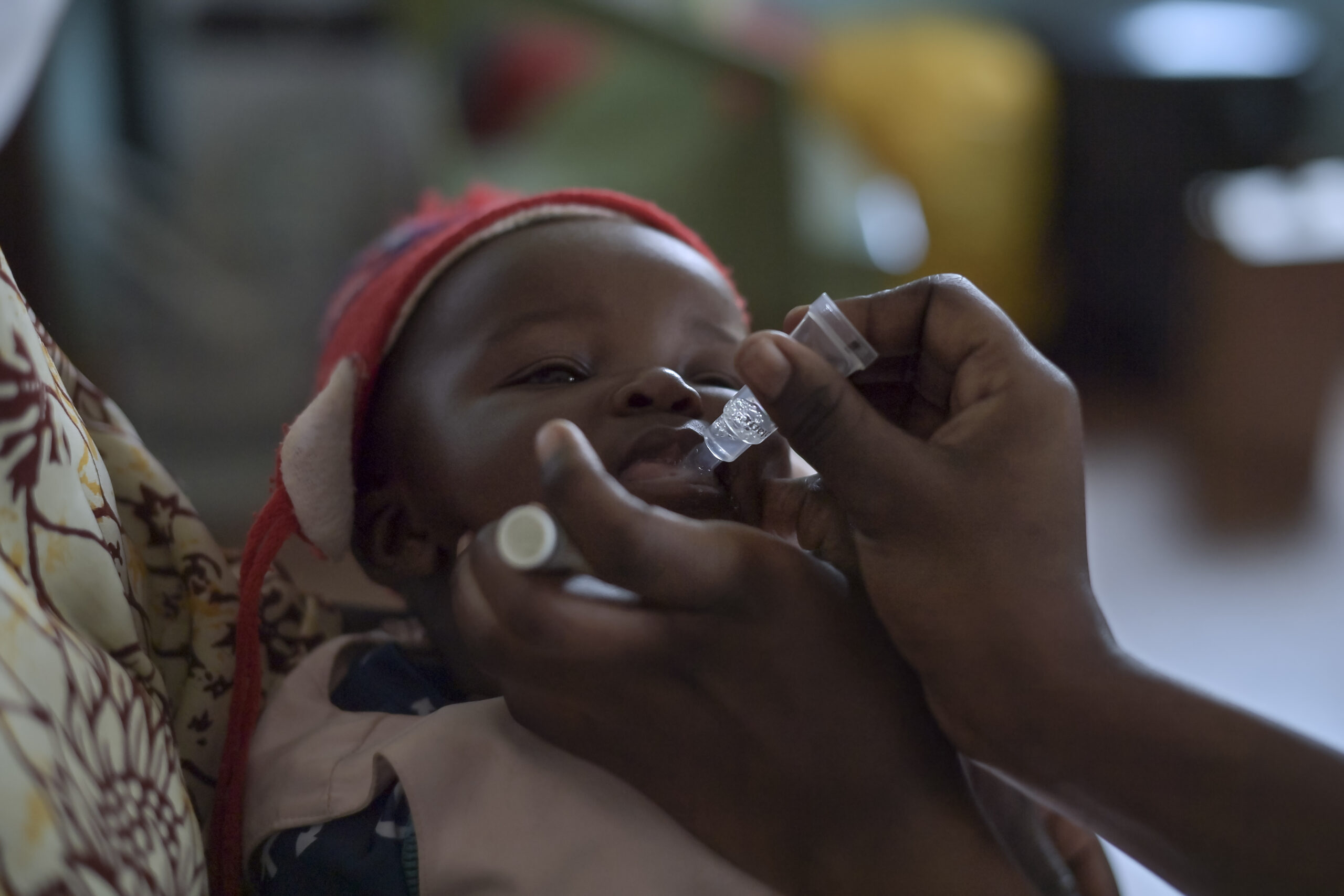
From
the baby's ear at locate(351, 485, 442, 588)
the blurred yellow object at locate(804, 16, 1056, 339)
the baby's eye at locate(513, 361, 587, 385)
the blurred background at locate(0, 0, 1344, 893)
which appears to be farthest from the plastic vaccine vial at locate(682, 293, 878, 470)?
the blurred yellow object at locate(804, 16, 1056, 339)

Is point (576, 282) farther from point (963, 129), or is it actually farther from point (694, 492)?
point (963, 129)

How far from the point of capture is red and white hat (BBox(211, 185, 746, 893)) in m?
0.72

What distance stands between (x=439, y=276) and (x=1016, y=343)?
1.62 feet

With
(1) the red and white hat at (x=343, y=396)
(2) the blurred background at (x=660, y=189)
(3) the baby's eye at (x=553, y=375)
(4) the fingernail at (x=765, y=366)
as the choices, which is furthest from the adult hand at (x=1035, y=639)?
(2) the blurred background at (x=660, y=189)

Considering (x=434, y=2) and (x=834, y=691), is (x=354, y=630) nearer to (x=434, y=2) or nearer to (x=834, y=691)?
(x=834, y=691)

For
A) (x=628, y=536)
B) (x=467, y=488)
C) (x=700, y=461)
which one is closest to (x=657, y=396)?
(x=700, y=461)

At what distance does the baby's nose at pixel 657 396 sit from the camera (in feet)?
2.43

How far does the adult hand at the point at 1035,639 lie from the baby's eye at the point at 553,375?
0.27 m

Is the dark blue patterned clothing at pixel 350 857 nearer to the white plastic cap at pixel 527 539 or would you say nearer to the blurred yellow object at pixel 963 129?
the white plastic cap at pixel 527 539

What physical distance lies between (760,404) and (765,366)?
0.05m

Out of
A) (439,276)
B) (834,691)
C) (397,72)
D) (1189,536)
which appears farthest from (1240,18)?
(834,691)

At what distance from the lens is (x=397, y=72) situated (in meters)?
2.71

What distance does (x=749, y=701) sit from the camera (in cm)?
55

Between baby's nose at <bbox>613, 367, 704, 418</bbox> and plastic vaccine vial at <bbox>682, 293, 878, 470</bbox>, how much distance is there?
20 mm
